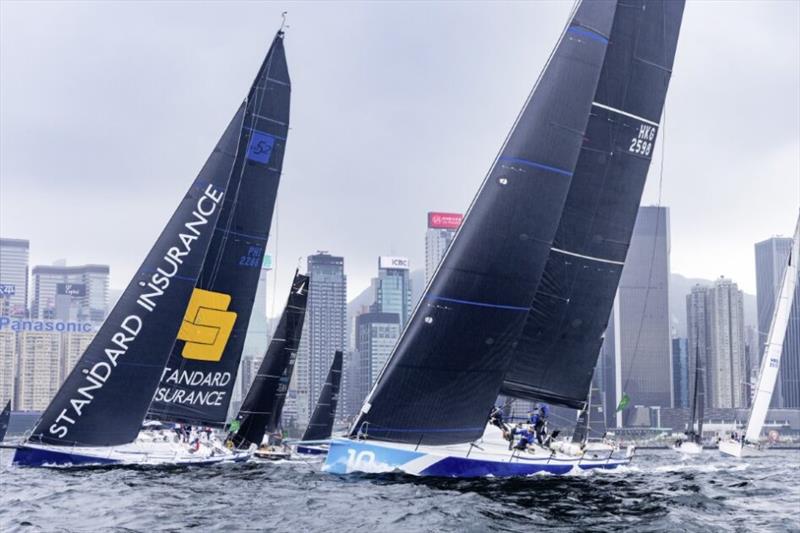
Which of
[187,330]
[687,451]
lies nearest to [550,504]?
[187,330]

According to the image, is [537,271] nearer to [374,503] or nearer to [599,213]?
[599,213]

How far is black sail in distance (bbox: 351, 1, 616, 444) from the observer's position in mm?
22641

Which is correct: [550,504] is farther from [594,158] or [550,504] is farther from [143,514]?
[594,158]

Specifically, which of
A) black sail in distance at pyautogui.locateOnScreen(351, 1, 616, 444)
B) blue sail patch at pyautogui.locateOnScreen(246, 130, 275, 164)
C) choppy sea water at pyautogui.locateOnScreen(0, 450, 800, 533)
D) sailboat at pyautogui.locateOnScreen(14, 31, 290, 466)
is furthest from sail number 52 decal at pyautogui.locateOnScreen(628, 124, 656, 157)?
blue sail patch at pyautogui.locateOnScreen(246, 130, 275, 164)

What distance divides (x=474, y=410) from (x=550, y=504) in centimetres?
502

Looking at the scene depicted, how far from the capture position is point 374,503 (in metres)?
18.0

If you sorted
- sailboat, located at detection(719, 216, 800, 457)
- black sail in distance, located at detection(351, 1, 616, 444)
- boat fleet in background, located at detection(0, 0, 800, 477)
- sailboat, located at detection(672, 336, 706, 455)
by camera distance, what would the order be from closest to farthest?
black sail in distance, located at detection(351, 1, 616, 444) → boat fleet in background, located at detection(0, 0, 800, 477) → sailboat, located at detection(719, 216, 800, 457) → sailboat, located at detection(672, 336, 706, 455)

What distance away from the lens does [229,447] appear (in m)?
35.4

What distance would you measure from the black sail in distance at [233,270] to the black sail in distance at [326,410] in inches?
887

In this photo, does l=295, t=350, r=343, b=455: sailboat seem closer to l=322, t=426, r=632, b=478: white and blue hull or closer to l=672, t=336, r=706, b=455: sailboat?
l=322, t=426, r=632, b=478: white and blue hull

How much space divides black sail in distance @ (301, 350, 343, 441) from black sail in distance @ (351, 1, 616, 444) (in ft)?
104

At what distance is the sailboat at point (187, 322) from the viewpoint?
1070 inches

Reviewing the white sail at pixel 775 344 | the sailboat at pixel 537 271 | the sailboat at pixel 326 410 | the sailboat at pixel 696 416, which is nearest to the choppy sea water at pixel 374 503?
the sailboat at pixel 537 271

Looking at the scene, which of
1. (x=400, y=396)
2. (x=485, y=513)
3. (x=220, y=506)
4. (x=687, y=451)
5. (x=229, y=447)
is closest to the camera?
(x=485, y=513)
